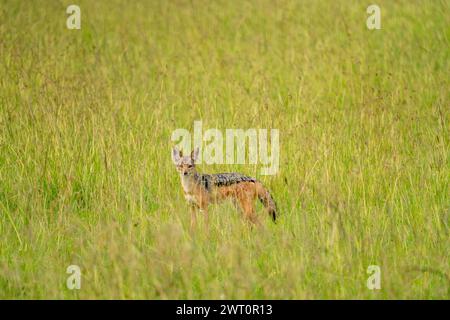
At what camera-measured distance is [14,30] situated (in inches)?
418

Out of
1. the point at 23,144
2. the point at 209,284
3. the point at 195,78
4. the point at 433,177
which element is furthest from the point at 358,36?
the point at 209,284

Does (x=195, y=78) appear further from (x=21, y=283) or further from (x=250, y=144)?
(x=21, y=283)

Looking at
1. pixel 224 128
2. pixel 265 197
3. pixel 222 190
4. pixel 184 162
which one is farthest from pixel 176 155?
pixel 224 128

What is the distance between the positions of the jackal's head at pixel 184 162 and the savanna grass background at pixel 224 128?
0.26 metres

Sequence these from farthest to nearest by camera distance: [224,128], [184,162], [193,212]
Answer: [224,128], [184,162], [193,212]

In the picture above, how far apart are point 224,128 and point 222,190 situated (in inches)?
68.5

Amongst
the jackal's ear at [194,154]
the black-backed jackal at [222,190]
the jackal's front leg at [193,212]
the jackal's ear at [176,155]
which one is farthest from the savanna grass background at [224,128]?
the jackal's ear at [194,154]

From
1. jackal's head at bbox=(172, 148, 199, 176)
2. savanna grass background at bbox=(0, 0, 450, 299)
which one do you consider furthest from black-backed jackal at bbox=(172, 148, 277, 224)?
savanna grass background at bbox=(0, 0, 450, 299)

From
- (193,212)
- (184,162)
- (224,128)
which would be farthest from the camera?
(224,128)

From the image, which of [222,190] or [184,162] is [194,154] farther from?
[222,190]

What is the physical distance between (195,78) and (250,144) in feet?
7.92

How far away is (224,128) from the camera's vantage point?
316 inches
